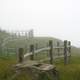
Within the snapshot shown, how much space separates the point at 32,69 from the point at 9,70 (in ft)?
5.08

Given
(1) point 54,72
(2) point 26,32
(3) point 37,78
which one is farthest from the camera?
(2) point 26,32

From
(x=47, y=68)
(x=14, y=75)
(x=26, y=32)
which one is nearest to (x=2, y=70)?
(x=14, y=75)

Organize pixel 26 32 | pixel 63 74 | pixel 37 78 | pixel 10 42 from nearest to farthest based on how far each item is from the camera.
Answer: pixel 37 78, pixel 63 74, pixel 10 42, pixel 26 32

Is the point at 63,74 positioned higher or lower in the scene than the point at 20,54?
lower

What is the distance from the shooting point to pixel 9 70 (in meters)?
11.1

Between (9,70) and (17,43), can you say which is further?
(17,43)

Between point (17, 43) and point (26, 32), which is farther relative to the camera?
point (26, 32)

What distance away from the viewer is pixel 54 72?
1040cm

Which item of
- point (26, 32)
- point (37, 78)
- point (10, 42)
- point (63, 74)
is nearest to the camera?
point (37, 78)

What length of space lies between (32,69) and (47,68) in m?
0.47

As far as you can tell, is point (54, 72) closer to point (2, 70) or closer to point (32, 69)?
point (32, 69)

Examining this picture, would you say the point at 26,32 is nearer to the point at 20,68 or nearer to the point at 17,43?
the point at 17,43

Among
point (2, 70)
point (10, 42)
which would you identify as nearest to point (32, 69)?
point (2, 70)

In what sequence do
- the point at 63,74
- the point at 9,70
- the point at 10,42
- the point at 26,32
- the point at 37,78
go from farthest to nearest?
1. the point at 26,32
2. the point at 10,42
3. the point at 63,74
4. the point at 9,70
5. the point at 37,78
